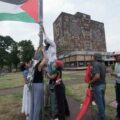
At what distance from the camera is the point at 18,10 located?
Answer: 20.2 feet

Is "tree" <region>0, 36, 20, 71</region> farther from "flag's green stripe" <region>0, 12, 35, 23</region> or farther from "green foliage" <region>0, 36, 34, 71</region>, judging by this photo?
"flag's green stripe" <region>0, 12, 35, 23</region>

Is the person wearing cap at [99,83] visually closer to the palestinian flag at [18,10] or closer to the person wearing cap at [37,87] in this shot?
the person wearing cap at [37,87]

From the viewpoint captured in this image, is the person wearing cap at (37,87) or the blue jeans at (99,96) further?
the blue jeans at (99,96)

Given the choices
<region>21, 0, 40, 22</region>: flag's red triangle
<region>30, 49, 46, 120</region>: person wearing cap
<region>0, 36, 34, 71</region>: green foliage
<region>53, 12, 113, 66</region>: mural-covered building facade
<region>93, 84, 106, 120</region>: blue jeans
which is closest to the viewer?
<region>30, 49, 46, 120</region>: person wearing cap

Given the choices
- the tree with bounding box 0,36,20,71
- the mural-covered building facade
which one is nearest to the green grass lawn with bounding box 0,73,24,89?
the mural-covered building facade

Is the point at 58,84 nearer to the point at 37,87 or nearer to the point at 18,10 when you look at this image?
the point at 37,87

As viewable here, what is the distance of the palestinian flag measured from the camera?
5.94 meters

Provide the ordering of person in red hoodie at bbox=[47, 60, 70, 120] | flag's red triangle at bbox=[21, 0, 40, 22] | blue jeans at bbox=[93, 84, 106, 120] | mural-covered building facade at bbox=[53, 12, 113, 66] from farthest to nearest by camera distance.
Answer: mural-covered building facade at bbox=[53, 12, 113, 66], person in red hoodie at bbox=[47, 60, 70, 120], blue jeans at bbox=[93, 84, 106, 120], flag's red triangle at bbox=[21, 0, 40, 22]

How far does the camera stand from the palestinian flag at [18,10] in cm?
594

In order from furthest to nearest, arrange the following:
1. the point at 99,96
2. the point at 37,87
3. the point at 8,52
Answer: the point at 8,52
the point at 99,96
the point at 37,87

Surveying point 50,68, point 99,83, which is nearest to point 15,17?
point 50,68

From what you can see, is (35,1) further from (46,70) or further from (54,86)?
(54,86)

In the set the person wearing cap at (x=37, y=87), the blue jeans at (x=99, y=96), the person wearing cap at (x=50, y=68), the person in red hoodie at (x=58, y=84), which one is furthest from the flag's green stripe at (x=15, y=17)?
the blue jeans at (x=99, y=96)

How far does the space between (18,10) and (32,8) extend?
42cm
